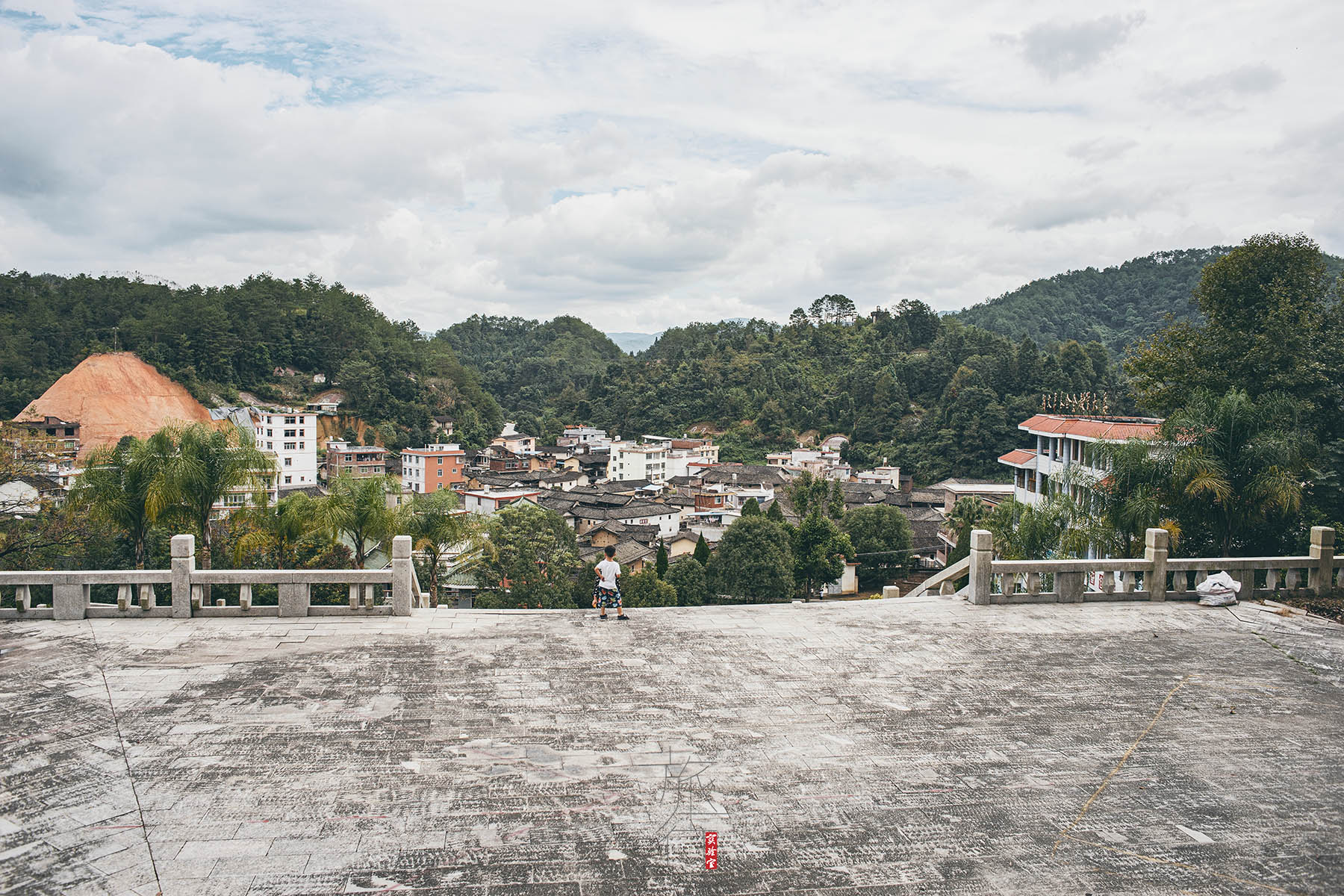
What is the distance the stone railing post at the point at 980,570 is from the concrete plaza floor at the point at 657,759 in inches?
40.3

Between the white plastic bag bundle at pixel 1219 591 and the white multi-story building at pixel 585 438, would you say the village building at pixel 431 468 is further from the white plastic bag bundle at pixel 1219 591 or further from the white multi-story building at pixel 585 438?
the white plastic bag bundle at pixel 1219 591

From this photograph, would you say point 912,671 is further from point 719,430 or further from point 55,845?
point 719,430

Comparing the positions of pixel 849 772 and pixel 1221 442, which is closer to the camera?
pixel 849 772

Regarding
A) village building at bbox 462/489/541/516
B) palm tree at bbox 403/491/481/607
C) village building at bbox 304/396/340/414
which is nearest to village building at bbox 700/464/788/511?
village building at bbox 462/489/541/516

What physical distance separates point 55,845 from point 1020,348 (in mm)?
73033

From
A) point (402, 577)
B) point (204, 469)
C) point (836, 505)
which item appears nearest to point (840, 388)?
point (836, 505)

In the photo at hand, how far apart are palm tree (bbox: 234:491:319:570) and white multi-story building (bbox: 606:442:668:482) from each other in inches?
2102

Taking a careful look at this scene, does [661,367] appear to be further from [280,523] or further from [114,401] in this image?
[280,523]

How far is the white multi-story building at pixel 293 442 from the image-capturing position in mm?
58188

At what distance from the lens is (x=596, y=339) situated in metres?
160

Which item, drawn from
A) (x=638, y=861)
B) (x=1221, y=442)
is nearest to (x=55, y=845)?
(x=638, y=861)

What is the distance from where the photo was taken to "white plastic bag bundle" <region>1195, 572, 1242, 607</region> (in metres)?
10.2

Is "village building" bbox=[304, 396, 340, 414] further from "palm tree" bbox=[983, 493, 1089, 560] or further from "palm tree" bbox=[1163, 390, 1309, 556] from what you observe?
"palm tree" bbox=[1163, 390, 1309, 556]

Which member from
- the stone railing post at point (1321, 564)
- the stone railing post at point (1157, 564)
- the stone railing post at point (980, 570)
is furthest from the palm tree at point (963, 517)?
the stone railing post at point (980, 570)
